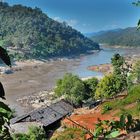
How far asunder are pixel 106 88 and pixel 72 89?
17.4ft

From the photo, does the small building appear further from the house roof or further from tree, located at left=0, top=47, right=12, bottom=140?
tree, located at left=0, top=47, right=12, bottom=140

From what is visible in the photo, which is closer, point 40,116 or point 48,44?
point 40,116

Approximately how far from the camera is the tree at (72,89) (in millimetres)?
56850

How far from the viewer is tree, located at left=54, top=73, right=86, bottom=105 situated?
5685 cm

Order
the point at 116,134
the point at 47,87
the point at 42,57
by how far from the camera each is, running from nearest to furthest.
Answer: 1. the point at 116,134
2. the point at 47,87
3. the point at 42,57

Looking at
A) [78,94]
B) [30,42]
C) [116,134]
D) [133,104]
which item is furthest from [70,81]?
[30,42]

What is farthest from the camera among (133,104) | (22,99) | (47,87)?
(47,87)

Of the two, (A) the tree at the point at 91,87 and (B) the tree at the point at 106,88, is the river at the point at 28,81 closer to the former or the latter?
(A) the tree at the point at 91,87

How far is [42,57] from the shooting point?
537 ft

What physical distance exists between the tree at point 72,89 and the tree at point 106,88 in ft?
6.89

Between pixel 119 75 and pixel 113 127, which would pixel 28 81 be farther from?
pixel 113 127

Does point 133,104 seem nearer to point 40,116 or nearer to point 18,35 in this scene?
point 40,116

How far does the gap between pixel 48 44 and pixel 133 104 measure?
153 meters

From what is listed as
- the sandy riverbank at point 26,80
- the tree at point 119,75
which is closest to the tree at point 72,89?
the tree at point 119,75
